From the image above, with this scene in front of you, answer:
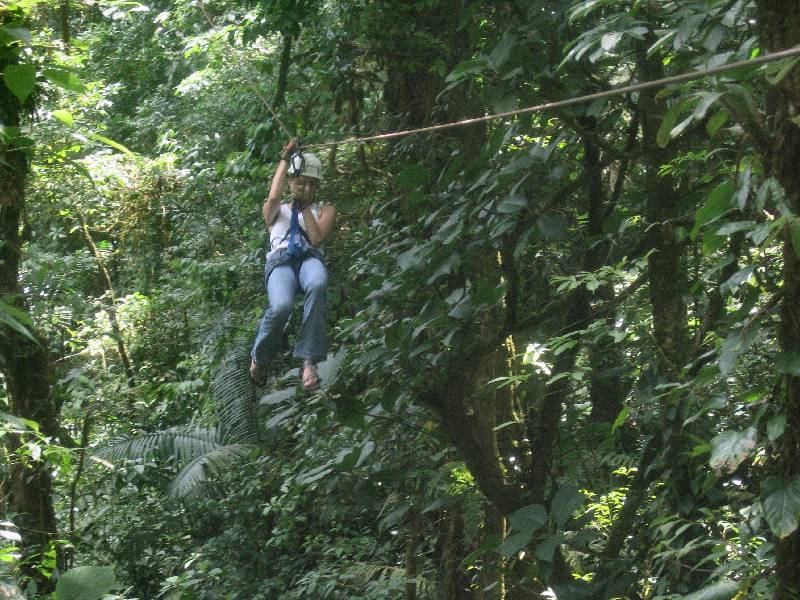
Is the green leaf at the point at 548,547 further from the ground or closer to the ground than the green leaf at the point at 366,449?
closer to the ground

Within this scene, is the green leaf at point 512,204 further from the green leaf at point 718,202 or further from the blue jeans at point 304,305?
the blue jeans at point 304,305

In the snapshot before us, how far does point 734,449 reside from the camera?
78.7 inches

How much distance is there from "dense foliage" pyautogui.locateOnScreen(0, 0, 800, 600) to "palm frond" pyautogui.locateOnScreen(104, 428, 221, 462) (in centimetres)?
4

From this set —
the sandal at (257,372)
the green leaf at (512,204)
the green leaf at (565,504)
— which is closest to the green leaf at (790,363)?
the green leaf at (512,204)

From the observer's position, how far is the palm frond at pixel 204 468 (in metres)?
6.25

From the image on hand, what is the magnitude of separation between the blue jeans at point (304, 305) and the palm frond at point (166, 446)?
2.82 m

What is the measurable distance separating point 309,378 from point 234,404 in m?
2.99

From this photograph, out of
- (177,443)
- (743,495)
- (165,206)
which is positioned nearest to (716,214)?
(743,495)

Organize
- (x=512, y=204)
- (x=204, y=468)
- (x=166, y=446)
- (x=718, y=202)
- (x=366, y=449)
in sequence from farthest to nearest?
1. (x=166, y=446)
2. (x=204, y=468)
3. (x=366, y=449)
4. (x=512, y=204)
5. (x=718, y=202)

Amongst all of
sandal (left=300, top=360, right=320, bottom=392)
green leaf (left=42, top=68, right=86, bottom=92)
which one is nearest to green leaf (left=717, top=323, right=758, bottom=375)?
green leaf (left=42, top=68, right=86, bottom=92)

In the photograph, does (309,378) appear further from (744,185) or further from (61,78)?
(744,185)

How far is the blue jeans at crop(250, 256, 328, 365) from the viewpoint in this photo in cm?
398

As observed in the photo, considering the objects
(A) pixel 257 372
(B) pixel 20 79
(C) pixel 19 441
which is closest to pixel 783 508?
(B) pixel 20 79

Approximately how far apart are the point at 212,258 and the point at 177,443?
4.59 ft
